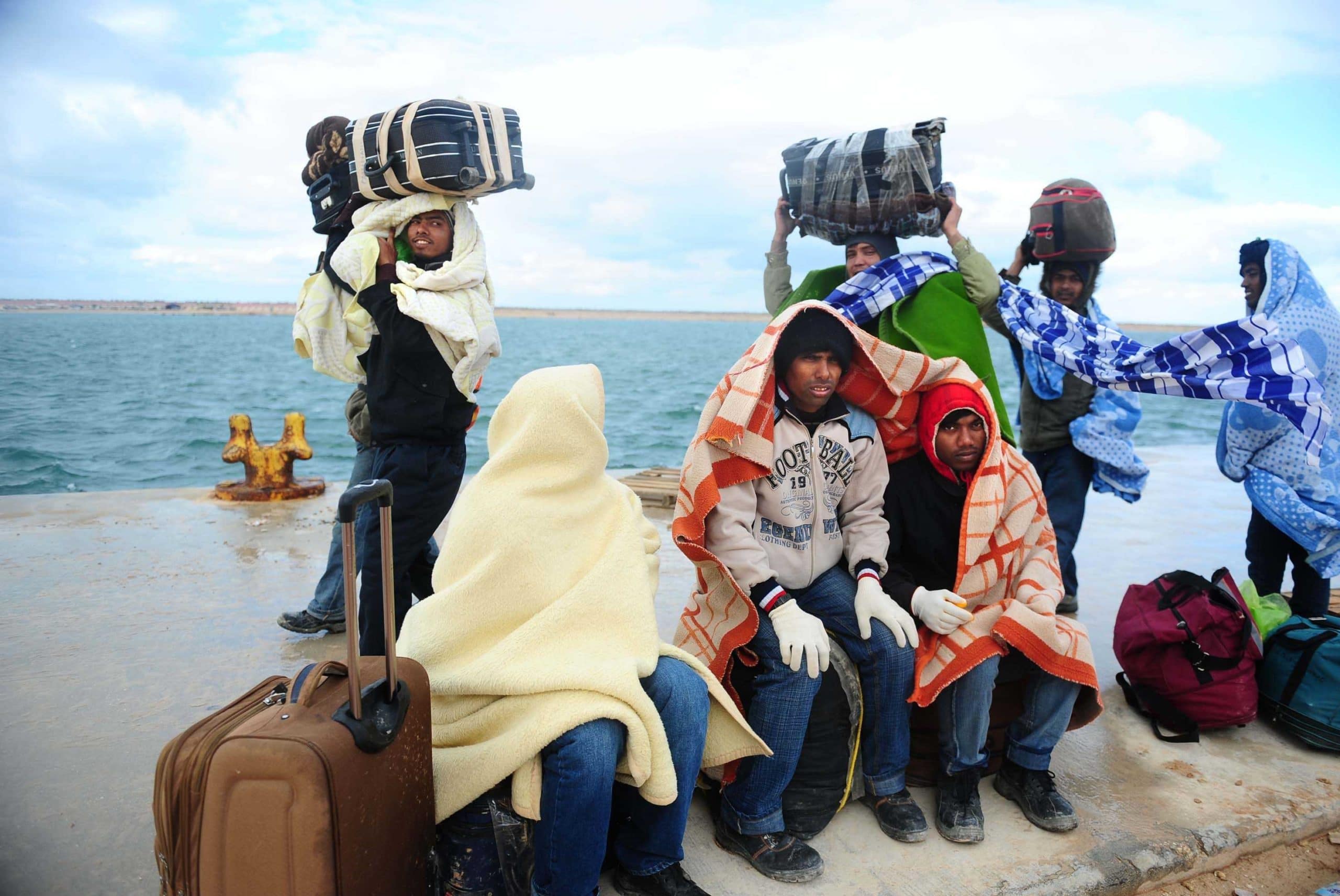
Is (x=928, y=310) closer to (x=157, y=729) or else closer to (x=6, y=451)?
(x=157, y=729)

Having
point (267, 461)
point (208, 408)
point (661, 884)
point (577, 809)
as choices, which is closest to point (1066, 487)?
point (661, 884)

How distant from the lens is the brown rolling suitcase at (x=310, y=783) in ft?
5.63

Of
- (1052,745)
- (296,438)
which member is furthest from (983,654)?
(296,438)

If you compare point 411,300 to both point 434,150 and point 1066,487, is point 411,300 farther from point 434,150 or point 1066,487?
point 1066,487

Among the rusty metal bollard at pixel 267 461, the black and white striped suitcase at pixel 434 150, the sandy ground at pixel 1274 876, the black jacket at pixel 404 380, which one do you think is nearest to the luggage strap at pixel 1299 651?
the sandy ground at pixel 1274 876

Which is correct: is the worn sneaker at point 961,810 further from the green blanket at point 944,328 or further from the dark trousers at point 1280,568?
the dark trousers at point 1280,568

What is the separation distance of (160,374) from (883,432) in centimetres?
4461

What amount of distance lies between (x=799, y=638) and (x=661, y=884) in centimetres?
74

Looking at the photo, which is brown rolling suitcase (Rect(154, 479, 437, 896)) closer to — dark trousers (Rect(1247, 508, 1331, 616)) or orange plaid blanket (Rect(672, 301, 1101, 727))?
orange plaid blanket (Rect(672, 301, 1101, 727))

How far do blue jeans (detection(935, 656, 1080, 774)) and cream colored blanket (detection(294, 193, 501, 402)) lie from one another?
192cm

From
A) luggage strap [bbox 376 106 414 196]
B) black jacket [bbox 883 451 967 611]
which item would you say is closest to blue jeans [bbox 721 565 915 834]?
black jacket [bbox 883 451 967 611]

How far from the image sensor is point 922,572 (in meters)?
3.16

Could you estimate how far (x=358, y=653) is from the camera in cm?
181

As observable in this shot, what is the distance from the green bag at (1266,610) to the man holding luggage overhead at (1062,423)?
748mm
